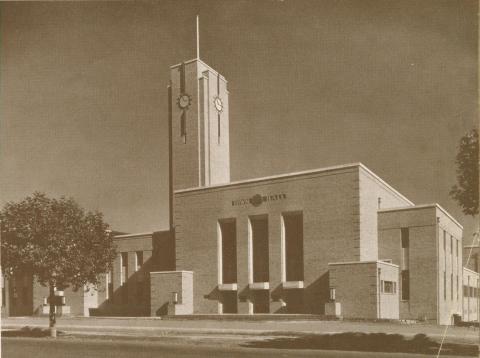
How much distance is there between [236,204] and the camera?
44.1m

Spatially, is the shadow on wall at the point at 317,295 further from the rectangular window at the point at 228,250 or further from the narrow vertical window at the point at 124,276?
the narrow vertical window at the point at 124,276

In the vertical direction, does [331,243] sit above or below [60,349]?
above

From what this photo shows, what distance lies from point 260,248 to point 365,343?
72.4 feet

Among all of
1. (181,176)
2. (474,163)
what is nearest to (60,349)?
(474,163)

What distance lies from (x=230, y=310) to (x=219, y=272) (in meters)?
3.08

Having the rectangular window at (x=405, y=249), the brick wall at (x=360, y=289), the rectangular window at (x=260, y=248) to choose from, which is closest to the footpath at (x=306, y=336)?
the brick wall at (x=360, y=289)

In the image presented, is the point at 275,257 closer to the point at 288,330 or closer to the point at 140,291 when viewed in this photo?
the point at 288,330

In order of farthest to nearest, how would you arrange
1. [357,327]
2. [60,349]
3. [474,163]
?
[357,327]
[60,349]
[474,163]

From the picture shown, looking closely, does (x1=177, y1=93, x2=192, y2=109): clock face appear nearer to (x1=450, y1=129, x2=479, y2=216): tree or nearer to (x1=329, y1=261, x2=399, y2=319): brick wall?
(x1=329, y1=261, x2=399, y2=319): brick wall

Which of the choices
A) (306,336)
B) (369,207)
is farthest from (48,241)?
(369,207)

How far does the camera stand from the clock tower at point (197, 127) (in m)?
55.2

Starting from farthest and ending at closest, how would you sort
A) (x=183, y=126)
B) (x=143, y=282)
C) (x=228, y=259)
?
(x=183, y=126)
(x=143, y=282)
(x=228, y=259)

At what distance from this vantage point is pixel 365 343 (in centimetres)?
2192

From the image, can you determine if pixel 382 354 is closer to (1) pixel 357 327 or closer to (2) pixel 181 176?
(1) pixel 357 327
